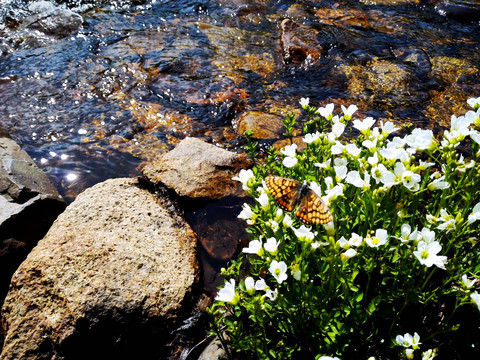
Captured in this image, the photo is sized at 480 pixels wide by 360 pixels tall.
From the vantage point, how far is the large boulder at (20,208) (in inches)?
136

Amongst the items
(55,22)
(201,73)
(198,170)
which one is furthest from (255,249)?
(55,22)

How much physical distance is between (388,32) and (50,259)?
760 cm

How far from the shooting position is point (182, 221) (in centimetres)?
390

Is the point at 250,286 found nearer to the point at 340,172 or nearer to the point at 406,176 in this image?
the point at 340,172

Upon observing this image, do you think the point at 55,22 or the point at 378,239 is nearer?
the point at 378,239

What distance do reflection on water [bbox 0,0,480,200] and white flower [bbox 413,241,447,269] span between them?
3.50 m

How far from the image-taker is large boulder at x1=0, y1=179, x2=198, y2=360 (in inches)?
112

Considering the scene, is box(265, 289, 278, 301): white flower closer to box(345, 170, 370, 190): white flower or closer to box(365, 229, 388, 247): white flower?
box(365, 229, 388, 247): white flower

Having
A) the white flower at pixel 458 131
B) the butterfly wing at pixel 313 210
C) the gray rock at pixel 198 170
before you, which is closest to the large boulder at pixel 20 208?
the gray rock at pixel 198 170

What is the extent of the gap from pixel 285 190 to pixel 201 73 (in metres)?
4.86

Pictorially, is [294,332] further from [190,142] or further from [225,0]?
[225,0]

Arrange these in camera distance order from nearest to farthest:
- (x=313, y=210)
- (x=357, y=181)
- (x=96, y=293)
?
(x=313, y=210) → (x=357, y=181) → (x=96, y=293)

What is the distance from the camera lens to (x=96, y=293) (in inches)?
115

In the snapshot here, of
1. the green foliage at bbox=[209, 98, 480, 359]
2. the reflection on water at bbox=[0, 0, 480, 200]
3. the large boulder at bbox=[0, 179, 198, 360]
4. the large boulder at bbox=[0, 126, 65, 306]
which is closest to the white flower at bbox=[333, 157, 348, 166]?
the green foliage at bbox=[209, 98, 480, 359]
